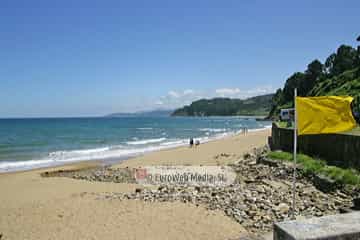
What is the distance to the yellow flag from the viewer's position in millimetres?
5043

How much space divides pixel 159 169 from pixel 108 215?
29.6 feet

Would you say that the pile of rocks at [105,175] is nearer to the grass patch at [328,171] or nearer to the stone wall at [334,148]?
the grass patch at [328,171]

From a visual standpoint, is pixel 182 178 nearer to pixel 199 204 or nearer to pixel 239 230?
pixel 199 204

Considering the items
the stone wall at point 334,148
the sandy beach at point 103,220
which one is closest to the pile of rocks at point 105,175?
the sandy beach at point 103,220

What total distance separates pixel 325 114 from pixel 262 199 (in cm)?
369

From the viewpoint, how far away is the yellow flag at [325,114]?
16.5ft

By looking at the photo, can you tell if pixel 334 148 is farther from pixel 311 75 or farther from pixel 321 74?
pixel 311 75

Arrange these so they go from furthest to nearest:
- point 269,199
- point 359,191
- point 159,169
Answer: point 159,169
point 269,199
point 359,191

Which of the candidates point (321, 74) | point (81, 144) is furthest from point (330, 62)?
point (81, 144)

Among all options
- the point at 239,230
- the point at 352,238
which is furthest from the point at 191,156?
the point at 352,238

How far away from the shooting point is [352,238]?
2650 mm

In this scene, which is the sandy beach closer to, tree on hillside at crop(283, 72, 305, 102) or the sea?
the sea

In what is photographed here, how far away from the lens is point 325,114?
16.8 ft

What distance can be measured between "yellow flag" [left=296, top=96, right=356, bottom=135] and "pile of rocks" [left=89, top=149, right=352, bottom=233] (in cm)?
224
